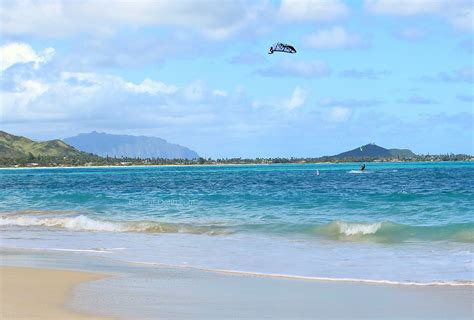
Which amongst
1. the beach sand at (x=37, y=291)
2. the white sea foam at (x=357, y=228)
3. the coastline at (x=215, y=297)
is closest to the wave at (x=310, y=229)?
the white sea foam at (x=357, y=228)

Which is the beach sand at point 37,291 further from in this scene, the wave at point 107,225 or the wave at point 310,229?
the wave at point 107,225

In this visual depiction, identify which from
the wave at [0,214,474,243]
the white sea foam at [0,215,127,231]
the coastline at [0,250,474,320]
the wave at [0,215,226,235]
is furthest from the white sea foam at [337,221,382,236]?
the coastline at [0,250,474,320]

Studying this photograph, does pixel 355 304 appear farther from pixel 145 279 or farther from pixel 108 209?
pixel 108 209

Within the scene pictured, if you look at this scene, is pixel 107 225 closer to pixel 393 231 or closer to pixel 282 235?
pixel 282 235

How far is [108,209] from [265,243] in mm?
18391

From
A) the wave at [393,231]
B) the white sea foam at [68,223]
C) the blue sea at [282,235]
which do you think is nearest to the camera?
the blue sea at [282,235]

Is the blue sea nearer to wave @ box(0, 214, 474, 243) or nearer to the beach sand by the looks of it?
wave @ box(0, 214, 474, 243)

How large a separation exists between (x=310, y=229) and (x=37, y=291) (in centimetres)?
1394

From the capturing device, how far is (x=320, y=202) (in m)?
37.6

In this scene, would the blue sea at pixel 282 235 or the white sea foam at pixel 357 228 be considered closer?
the blue sea at pixel 282 235

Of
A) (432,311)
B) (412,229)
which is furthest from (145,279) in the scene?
(412,229)

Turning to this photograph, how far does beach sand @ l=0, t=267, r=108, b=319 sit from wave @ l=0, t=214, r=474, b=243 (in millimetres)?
10544

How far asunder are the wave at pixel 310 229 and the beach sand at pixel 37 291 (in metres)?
10.5

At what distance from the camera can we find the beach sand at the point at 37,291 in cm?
1033
